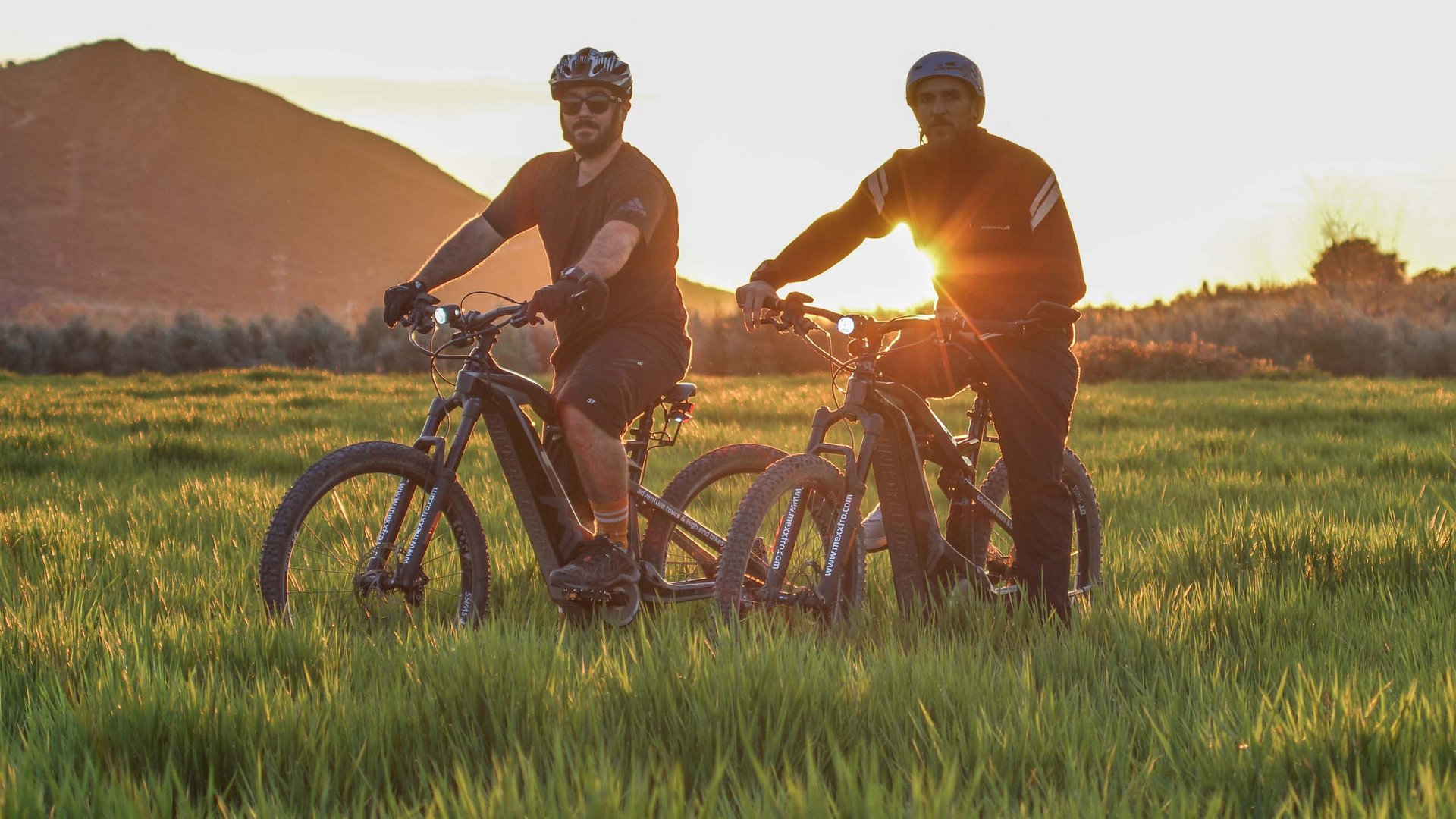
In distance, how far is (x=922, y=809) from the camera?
2.39 metres

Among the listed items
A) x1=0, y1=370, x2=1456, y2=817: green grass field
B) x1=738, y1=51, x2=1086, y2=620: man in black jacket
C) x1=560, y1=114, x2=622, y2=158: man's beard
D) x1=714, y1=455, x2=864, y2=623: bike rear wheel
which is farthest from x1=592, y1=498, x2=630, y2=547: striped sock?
x1=560, y1=114, x2=622, y2=158: man's beard

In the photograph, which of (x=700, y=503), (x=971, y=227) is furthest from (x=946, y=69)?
(x=700, y=503)

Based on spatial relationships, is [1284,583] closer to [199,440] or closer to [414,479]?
[414,479]

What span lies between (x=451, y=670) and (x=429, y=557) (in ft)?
5.12

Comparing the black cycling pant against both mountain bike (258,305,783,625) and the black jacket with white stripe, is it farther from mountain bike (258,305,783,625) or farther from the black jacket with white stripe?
mountain bike (258,305,783,625)

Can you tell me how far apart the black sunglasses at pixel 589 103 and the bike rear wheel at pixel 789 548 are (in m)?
1.72

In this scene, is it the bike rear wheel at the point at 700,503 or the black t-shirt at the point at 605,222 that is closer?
the black t-shirt at the point at 605,222

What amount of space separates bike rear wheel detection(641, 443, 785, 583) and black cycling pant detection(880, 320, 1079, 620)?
0.78 meters

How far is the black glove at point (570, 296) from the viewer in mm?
4102

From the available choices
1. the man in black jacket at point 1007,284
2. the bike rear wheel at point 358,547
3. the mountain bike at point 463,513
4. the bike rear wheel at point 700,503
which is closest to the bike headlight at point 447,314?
the mountain bike at point 463,513

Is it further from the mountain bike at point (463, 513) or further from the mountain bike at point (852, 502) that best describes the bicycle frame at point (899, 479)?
the mountain bike at point (463, 513)

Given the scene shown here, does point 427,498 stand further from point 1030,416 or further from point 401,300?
point 1030,416

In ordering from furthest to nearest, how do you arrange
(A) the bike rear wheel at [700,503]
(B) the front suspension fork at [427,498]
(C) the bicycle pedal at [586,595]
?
1. (A) the bike rear wheel at [700,503]
2. (C) the bicycle pedal at [586,595]
3. (B) the front suspension fork at [427,498]

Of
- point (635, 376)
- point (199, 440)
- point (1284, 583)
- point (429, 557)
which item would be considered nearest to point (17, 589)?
point (429, 557)
